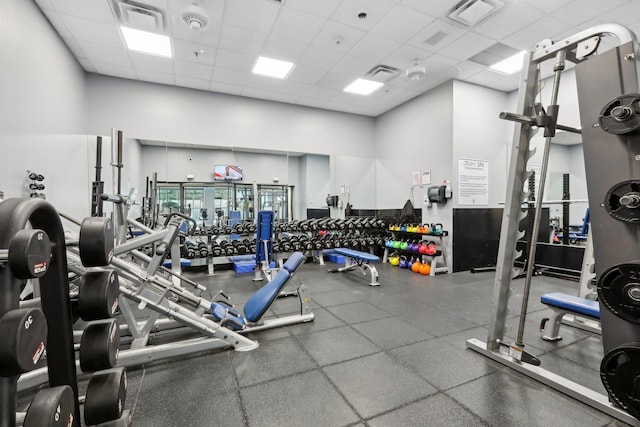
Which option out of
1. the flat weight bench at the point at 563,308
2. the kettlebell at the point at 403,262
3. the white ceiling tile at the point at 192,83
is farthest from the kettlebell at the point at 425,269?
the white ceiling tile at the point at 192,83

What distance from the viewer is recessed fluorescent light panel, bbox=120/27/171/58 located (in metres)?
3.95

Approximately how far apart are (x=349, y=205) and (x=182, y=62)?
4.36 m

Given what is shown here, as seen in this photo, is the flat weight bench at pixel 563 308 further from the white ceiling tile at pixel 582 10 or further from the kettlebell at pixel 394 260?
the white ceiling tile at pixel 582 10

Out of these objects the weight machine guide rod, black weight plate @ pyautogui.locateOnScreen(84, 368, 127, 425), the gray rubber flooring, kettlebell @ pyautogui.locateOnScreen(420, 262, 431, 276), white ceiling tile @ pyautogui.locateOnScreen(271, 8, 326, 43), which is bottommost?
the gray rubber flooring

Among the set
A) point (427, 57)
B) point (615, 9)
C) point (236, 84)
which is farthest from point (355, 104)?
point (615, 9)

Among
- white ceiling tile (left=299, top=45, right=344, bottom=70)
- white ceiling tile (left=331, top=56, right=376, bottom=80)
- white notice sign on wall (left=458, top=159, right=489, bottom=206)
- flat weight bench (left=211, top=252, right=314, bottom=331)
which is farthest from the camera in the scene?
white notice sign on wall (left=458, top=159, right=489, bottom=206)

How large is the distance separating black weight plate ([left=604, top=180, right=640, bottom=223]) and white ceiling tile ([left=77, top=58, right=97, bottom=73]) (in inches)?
254

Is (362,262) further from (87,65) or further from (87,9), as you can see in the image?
(87,65)

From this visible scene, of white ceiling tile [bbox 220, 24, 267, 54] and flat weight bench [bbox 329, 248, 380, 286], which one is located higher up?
white ceiling tile [bbox 220, 24, 267, 54]

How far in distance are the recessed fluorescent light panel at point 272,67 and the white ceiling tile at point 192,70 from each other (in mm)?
807

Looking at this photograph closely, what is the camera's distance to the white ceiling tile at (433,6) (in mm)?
3359

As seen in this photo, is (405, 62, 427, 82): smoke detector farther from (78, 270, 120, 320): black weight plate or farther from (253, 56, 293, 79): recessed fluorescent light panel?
(78, 270, 120, 320): black weight plate

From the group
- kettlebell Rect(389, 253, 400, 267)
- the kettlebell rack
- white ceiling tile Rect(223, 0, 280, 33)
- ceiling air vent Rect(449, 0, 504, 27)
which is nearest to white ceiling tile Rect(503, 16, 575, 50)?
ceiling air vent Rect(449, 0, 504, 27)

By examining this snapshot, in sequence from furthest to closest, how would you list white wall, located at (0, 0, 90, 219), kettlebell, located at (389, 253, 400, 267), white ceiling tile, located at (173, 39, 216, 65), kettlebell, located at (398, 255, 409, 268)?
kettlebell, located at (389, 253, 400, 267) < kettlebell, located at (398, 255, 409, 268) < white ceiling tile, located at (173, 39, 216, 65) < white wall, located at (0, 0, 90, 219)
